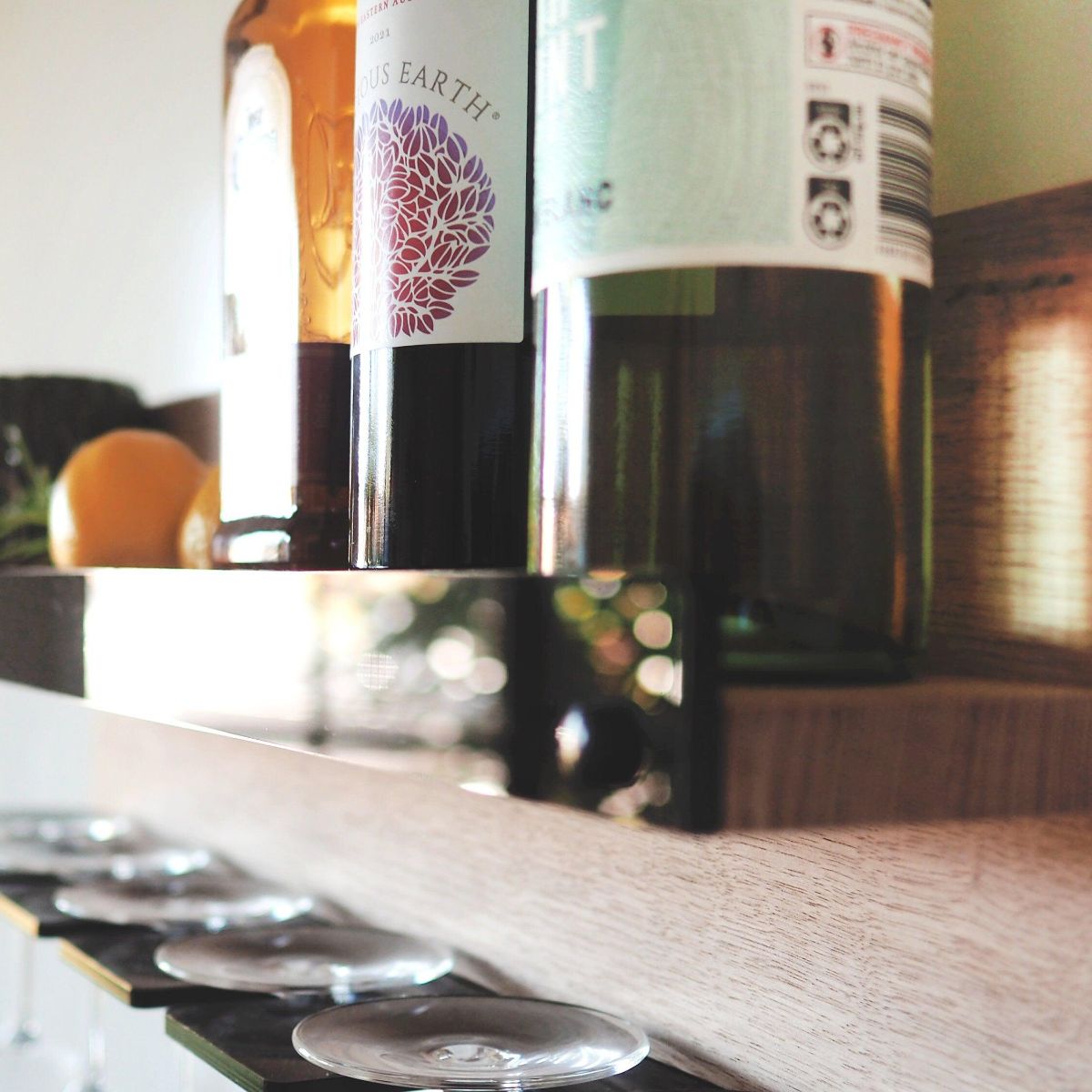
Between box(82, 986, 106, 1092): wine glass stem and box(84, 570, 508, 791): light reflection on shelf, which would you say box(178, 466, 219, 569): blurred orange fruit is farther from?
box(82, 986, 106, 1092): wine glass stem

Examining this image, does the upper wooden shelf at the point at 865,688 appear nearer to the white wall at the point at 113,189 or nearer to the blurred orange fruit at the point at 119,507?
the blurred orange fruit at the point at 119,507

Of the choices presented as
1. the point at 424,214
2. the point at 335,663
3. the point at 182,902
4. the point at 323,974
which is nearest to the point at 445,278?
the point at 424,214

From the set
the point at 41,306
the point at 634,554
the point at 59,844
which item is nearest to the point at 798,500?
the point at 634,554

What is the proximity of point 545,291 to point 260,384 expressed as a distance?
227mm

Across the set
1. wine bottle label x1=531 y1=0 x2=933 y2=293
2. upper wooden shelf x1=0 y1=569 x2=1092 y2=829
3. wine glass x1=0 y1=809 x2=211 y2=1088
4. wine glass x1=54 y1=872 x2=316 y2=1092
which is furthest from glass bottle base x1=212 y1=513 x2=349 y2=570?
wine glass x1=0 y1=809 x2=211 y2=1088

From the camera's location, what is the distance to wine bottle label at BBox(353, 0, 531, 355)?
374 mm

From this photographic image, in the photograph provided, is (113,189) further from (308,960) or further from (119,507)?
(308,960)

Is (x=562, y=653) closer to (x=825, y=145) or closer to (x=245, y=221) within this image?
(x=825, y=145)

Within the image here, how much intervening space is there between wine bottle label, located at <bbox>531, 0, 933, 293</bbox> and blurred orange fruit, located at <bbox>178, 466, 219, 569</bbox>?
36cm

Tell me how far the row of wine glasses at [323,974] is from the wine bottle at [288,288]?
7.7 inches

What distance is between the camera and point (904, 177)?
0.31 meters

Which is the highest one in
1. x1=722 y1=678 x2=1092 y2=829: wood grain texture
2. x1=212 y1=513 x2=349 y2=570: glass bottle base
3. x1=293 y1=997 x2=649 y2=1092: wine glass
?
x1=212 y1=513 x2=349 y2=570: glass bottle base

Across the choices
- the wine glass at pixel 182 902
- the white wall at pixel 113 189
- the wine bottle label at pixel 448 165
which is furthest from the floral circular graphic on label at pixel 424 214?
the white wall at pixel 113 189

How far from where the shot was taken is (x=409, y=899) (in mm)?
770
